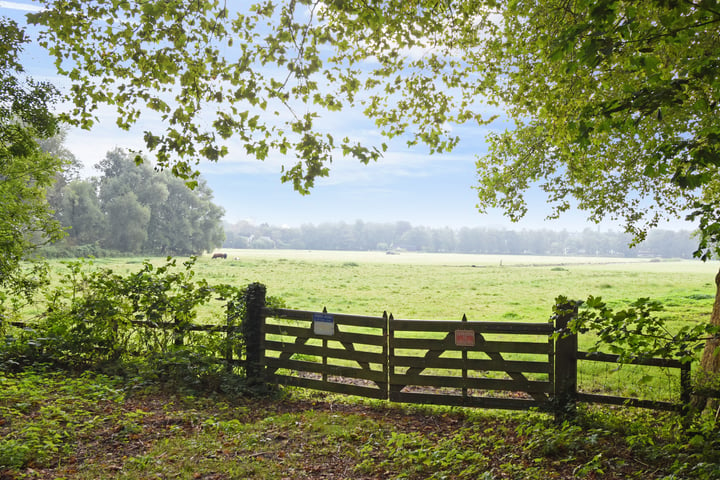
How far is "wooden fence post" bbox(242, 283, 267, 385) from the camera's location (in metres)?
8.70

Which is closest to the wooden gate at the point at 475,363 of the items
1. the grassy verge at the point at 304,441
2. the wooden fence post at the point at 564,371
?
the wooden fence post at the point at 564,371

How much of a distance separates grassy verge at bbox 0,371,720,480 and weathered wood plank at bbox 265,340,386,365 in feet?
2.91

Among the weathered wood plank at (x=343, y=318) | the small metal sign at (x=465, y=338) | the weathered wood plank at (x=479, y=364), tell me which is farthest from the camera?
the weathered wood plank at (x=343, y=318)

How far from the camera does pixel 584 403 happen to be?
277 inches

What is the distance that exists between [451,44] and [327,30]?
2712mm

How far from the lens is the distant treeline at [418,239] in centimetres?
11094

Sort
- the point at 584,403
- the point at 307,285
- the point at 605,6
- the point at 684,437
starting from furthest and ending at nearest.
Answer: the point at 307,285
the point at 584,403
the point at 684,437
the point at 605,6

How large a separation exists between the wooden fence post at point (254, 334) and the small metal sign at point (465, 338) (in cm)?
375

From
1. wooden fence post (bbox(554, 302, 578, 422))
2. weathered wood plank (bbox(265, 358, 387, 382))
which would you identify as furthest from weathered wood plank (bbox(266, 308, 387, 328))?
wooden fence post (bbox(554, 302, 578, 422))

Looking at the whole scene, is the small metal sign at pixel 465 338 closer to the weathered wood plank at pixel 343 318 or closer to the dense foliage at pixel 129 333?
the weathered wood plank at pixel 343 318

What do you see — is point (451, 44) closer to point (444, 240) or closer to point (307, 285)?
point (307, 285)

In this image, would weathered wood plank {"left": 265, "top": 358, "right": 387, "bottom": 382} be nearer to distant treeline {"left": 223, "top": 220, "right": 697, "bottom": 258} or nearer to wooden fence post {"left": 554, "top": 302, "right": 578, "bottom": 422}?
wooden fence post {"left": 554, "top": 302, "right": 578, "bottom": 422}

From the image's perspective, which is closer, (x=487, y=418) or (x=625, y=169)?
(x=487, y=418)

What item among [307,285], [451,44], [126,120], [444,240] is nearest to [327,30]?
[451,44]
